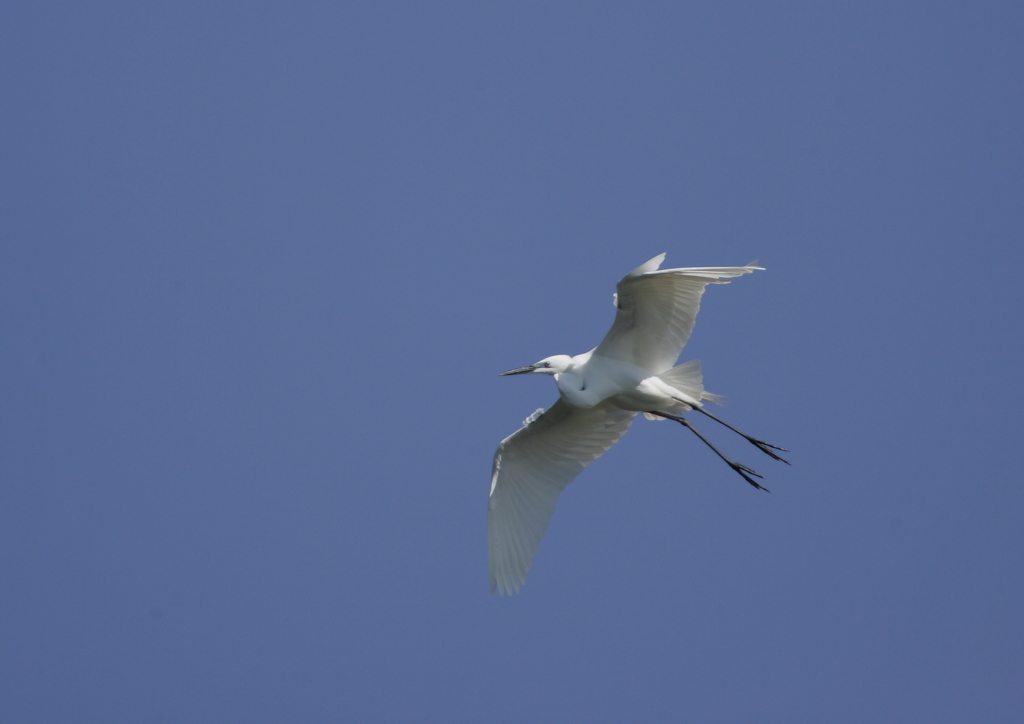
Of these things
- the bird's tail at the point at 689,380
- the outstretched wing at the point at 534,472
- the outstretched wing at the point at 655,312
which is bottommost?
the outstretched wing at the point at 534,472

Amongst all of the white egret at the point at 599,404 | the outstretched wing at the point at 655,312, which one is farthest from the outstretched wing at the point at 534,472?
the outstretched wing at the point at 655,312

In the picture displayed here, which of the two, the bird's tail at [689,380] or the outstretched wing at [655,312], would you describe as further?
the bird's tail at [689,380]

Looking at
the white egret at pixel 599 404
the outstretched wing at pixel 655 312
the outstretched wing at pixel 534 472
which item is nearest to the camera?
the outstretched wing at pixel 655 312

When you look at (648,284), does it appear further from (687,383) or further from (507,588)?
(507,588)

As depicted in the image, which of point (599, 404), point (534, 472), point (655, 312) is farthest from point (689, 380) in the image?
point (534, 472)

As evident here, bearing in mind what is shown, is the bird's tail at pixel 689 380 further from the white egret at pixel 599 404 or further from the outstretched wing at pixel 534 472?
the outstretched wing at pixel 534 472

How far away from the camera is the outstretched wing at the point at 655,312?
6.36 metres

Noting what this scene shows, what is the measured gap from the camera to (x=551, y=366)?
7.54m

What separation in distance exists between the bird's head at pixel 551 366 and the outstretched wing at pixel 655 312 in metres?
0.38

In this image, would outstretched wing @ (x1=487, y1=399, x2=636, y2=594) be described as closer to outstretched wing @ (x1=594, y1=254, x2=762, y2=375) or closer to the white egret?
→ the white egret

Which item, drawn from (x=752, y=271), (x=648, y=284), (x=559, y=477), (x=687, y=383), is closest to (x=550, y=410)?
(x=559, y=477)

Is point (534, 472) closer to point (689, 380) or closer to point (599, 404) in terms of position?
point (599, 404)

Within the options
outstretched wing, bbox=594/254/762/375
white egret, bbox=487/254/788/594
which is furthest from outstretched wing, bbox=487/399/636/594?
outstretched wing, bbox=594/254/762/375

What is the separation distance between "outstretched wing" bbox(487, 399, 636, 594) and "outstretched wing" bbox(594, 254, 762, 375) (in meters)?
0.70
